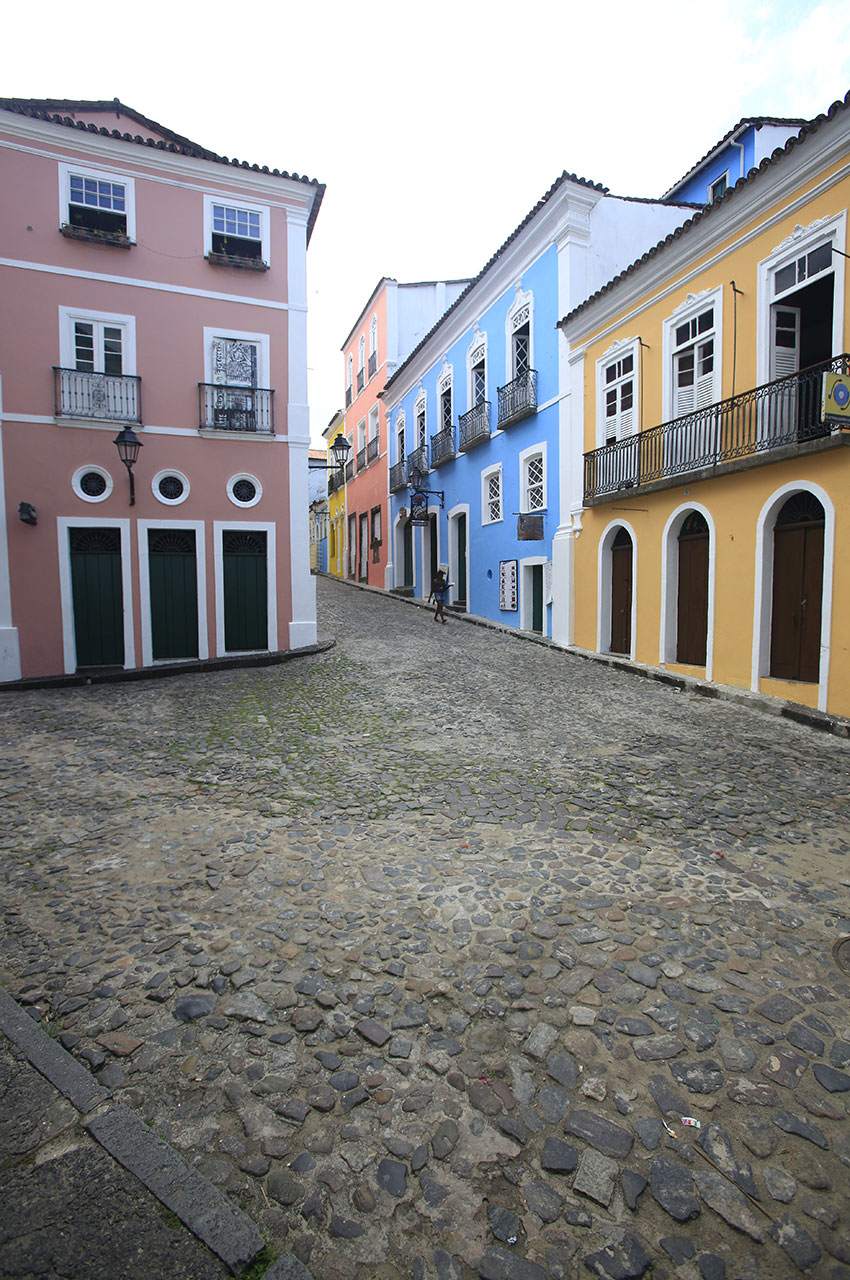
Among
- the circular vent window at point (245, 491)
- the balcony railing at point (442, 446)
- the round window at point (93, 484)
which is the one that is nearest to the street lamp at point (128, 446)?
the round window at point (93, 484)

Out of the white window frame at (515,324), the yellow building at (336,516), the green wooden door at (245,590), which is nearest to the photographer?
the green wooden door at (245,590)

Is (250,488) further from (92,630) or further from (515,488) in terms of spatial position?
(515,488)

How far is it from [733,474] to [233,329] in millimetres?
9523

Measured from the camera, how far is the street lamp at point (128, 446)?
11266 millimetres

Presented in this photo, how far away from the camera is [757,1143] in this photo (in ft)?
6.91

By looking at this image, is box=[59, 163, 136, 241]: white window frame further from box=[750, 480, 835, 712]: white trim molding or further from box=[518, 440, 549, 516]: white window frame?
box=[750, 480, 835, 712]: white trim molding

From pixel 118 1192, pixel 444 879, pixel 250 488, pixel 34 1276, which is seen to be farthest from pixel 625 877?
pixel 250 488

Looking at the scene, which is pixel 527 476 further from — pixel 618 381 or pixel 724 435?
pixel 724 435

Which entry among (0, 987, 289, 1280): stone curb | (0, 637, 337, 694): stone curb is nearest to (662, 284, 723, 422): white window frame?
(0, 637, 337, 694): stone curb

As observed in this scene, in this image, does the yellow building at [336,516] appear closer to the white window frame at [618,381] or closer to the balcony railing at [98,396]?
the balcony railing at [98,396]

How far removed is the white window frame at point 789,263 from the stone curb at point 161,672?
9024 mm

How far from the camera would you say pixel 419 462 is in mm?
22969

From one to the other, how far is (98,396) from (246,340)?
9.82 feet

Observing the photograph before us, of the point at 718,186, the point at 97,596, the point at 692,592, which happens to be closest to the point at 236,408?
the point at 97,596
